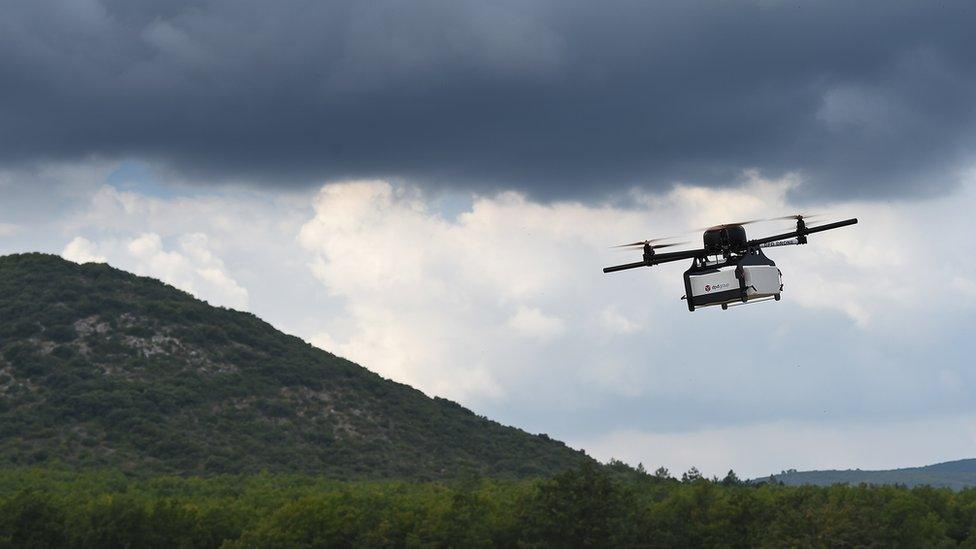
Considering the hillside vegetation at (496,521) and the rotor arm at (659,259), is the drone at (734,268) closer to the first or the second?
the rotor arm at (659,259)

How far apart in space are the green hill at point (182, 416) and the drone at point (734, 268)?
363ft

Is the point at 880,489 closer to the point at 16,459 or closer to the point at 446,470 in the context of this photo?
the point at 446,470

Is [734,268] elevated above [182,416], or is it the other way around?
[182,416]

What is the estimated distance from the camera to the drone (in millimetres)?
57562

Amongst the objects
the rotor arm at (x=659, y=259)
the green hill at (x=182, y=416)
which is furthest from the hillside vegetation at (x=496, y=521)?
the green hill at (x=182, y=416)

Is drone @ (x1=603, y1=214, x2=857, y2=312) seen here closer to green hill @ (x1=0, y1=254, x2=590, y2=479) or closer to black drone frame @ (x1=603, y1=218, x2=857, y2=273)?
black drone frame @ (x1=603, y1=218, x2=857, y2=273)

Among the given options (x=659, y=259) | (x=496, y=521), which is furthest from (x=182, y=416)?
(x=659, y=259)

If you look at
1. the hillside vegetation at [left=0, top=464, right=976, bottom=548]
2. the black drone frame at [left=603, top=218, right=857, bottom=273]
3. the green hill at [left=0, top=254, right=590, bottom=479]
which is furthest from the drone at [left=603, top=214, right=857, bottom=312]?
the green hill at [left=0, top=254, right=590, bottom=479]

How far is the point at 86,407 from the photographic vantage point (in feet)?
560

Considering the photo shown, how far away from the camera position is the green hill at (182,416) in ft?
538

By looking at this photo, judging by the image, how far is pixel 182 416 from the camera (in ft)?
578

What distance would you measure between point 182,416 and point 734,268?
130m

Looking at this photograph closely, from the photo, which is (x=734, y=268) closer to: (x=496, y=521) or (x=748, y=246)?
(x=748, y=246)

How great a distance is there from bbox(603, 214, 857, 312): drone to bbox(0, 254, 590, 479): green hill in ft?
363
